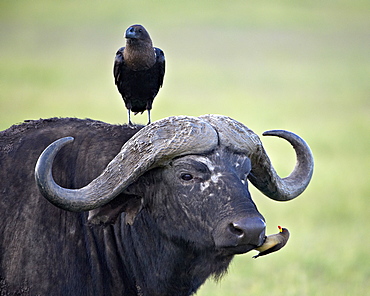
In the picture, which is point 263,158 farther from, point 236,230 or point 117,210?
point 117,210

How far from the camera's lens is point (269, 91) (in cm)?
3259

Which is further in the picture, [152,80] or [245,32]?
[245,32]

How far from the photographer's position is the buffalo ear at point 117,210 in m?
5.16

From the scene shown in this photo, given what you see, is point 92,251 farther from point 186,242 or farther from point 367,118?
point 367,118

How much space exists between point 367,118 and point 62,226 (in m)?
22.5

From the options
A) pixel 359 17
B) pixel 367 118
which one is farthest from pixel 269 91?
pixel 359 17

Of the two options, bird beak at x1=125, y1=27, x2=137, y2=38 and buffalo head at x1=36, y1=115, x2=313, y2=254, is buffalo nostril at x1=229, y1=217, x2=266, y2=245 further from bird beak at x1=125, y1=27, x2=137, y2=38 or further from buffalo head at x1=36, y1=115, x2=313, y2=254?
bird beak at x1=125, y1=27, x2=137, y2=38

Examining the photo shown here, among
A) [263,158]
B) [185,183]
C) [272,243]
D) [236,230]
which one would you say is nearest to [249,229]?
[236,230]

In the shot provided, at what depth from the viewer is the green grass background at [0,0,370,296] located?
11391 mm

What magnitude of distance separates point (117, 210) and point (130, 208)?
0.10 metres

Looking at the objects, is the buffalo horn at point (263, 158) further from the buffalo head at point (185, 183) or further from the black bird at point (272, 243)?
the black bird at point (272, 243)

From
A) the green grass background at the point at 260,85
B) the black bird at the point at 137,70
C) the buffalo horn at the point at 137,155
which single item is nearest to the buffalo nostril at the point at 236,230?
the buffalo horn at the point at 137,155

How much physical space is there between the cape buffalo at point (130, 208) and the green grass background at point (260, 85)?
248cm

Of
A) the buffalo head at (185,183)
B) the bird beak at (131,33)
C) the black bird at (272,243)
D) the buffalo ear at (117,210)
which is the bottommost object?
the black bird at (272,243)
